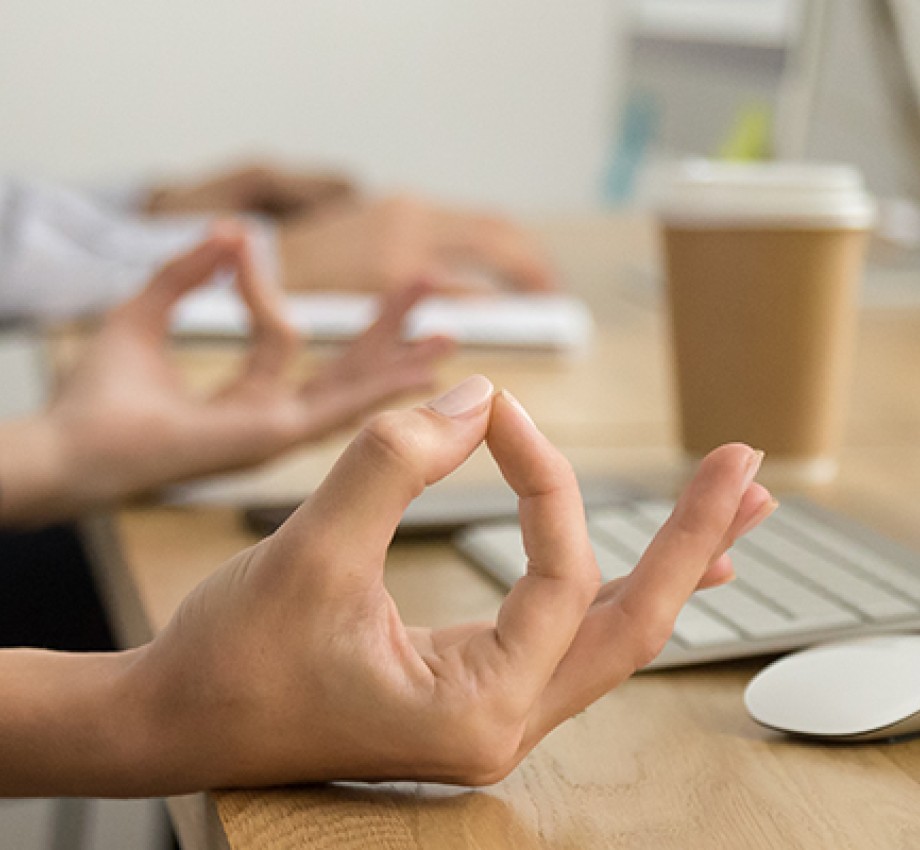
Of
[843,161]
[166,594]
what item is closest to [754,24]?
[843,161]

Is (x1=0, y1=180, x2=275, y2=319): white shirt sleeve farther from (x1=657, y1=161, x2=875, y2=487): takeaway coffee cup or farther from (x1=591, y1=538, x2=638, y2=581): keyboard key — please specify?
(x1=591, y1=538, x2=638, y2=581): keyboard key

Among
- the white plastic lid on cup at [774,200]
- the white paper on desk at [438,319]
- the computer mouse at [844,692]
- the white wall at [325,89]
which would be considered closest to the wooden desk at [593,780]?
A: the computer mouse at [844,692]

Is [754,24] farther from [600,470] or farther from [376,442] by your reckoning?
[376,442]

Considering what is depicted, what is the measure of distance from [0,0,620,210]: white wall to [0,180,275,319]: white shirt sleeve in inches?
53.6

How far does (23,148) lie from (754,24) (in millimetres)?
1563

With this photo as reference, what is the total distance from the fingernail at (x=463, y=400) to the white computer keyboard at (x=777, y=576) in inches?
5.2

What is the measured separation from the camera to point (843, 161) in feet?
3.35

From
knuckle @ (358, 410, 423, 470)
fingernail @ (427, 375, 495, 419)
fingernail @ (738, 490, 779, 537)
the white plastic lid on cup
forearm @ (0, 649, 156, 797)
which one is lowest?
forearm @ (0, 649, 156, 797)

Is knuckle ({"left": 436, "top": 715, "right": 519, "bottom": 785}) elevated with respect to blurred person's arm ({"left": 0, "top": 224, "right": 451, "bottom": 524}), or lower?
elevated

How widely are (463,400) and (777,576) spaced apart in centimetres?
20

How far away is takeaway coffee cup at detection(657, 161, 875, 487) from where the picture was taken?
0.63 meters

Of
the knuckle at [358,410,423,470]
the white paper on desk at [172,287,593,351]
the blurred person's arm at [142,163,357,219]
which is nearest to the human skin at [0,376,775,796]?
the knuckle at [358,410,423,470]

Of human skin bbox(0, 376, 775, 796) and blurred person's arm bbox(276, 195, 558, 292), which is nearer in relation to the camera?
human skin bbox(0, 376, 775, 796)

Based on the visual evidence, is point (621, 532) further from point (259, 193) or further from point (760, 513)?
point (259, 193)
